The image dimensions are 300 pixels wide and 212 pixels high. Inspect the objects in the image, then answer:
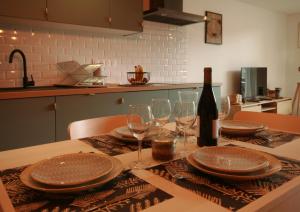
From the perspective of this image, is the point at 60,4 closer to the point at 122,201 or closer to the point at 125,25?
the point at 125,25

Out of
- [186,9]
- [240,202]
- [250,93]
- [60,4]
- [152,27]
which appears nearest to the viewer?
[240,202]

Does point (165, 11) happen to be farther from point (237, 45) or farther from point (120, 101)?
point (237, 45)

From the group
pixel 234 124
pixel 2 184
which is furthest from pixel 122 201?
pixel 234 124

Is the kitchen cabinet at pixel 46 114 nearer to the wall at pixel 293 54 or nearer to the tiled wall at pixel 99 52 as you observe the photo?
the tiled wall at pixel 99 52

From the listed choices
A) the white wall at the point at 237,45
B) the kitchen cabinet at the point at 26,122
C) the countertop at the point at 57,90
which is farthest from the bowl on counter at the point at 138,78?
the white wall at the point at 237,45

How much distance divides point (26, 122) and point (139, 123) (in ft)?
5.05

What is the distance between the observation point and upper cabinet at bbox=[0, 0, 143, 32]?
2.19 m

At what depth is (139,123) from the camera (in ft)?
2.75

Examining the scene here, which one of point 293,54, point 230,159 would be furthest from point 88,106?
point 293,54

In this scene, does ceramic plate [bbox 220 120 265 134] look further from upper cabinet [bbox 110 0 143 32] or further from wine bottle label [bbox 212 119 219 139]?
upper cabinet [bbox 110 0 143 32]

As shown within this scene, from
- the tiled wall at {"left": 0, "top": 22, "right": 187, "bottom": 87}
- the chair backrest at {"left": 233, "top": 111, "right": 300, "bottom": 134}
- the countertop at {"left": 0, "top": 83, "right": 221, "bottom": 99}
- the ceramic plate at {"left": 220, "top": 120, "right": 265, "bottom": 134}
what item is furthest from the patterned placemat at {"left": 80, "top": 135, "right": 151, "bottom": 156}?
the tiled wall at {"left": 0, "top": 22, "right": 187, "bottom": 87}

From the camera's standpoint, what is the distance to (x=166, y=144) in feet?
2.90

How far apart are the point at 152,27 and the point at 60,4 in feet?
4.95

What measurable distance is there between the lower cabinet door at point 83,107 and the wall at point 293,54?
4.96m
